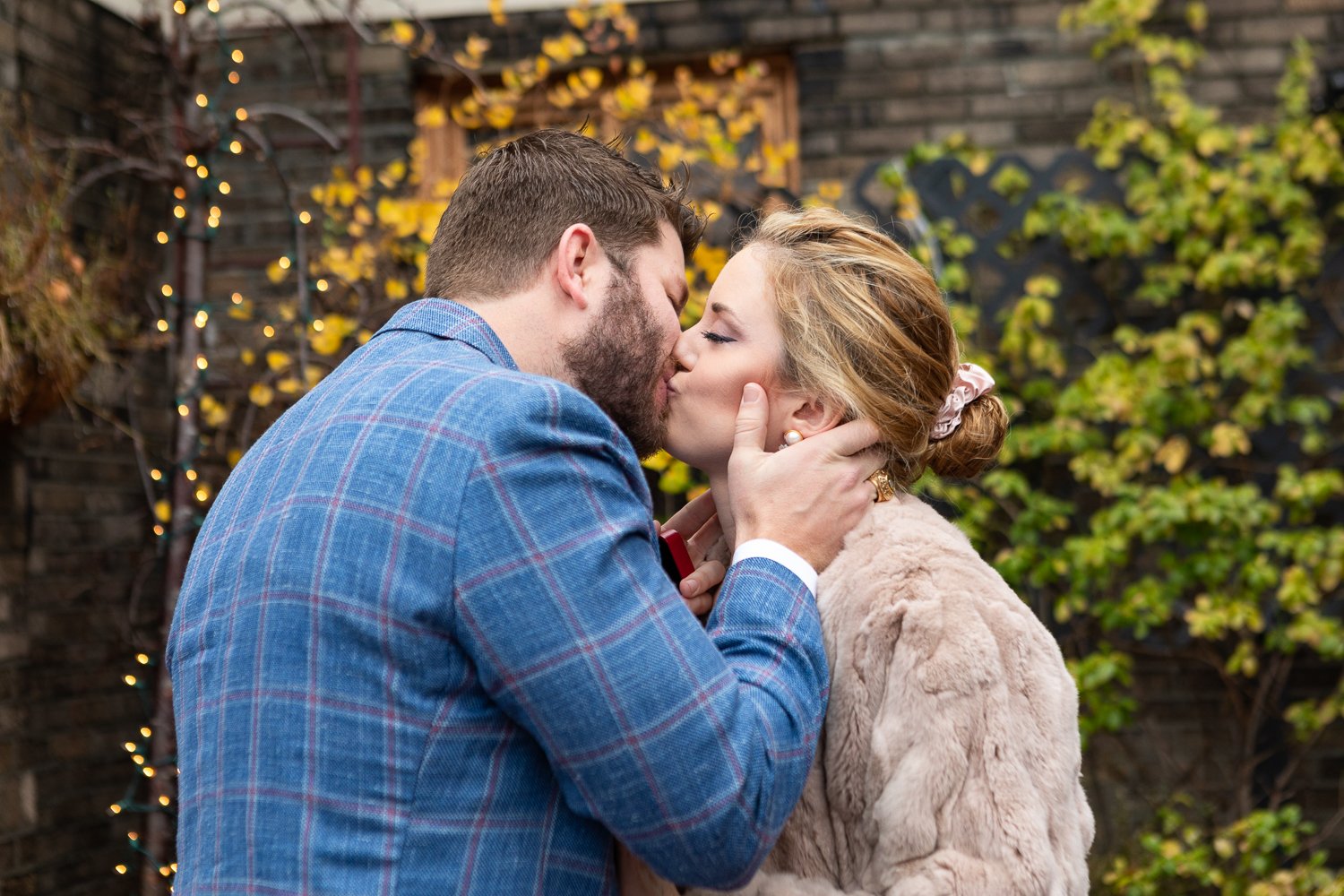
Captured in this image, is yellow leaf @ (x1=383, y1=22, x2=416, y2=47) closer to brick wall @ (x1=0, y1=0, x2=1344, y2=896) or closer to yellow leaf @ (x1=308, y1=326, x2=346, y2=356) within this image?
brick wall @ (x1=0, y1=0, x2=1344, y2=896)

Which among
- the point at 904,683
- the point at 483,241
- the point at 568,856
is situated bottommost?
the point at 568,856

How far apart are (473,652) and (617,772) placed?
0.63 feet

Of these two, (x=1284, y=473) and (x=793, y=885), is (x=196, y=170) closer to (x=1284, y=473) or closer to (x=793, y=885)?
(x=793, y=885)

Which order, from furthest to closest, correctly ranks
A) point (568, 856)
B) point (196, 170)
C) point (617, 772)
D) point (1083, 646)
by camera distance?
1. point (1083, 646)
2. point (196, 170)
3. point (568, 856)
4. point (617, 772)

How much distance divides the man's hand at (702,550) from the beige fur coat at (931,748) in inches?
10.1

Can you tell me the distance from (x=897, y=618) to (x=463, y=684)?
2.02ft

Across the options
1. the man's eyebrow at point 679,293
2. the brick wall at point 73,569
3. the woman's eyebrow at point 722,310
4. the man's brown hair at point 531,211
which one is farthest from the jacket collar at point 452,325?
the brick wall at point 73,569

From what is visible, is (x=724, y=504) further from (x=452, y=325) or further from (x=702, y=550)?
(x=452, y=325)

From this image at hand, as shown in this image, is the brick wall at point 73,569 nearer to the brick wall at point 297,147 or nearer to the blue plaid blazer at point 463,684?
the brick wall at point 297,147

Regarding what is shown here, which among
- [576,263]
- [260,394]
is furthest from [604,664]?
[260,394]

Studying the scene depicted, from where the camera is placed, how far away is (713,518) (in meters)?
2.09

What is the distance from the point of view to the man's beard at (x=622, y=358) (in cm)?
169

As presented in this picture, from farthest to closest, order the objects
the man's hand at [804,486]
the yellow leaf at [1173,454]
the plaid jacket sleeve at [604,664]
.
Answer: the yellow leaf at [1173,454], the man's hand at [804,486], the plaid jacket sleeve at [604,664]

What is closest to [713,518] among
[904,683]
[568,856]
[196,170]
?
[904,683]
